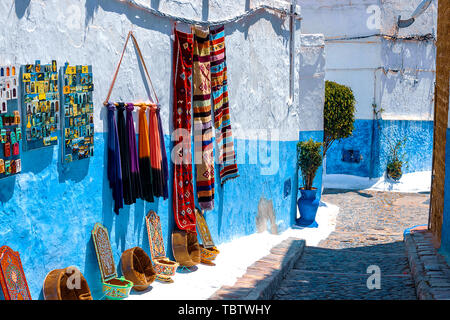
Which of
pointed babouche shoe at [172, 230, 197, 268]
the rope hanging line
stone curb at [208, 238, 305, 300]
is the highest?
the rope hanging line

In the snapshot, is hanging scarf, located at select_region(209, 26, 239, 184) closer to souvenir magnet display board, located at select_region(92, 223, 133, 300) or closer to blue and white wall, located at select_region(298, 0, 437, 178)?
souvenir magnet display board, located at select_region(92, 223, 133, 300)

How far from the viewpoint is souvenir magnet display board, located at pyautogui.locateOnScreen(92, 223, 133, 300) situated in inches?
182

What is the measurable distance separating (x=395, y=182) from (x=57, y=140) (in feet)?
44.8

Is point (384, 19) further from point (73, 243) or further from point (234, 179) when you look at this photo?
point (73, 243)

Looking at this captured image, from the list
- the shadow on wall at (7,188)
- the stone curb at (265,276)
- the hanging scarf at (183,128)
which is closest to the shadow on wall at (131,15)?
the hanging scarf at (183,128)

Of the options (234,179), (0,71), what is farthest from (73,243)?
(234,179)

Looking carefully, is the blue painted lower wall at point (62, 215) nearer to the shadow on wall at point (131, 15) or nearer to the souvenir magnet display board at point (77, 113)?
the souvenir magnet display board at point (77, 113)

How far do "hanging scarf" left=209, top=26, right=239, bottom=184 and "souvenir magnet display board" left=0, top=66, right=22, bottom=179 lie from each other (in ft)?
10.9

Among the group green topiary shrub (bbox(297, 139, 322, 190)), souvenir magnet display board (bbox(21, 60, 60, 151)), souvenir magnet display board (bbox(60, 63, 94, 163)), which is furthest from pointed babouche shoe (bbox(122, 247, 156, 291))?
green topiary shrub (bbox(297, 139, 322, 190))

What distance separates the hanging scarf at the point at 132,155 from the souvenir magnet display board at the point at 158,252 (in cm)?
50

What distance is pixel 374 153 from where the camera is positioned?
1617 centimetres

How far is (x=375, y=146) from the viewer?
637 inches

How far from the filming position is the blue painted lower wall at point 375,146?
53.0 feet

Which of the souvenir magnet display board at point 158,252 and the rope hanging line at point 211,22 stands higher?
the rope hanging line at point 211,22
